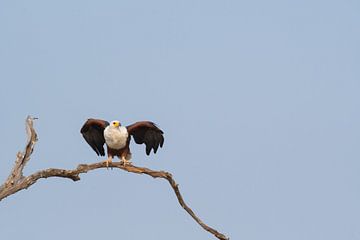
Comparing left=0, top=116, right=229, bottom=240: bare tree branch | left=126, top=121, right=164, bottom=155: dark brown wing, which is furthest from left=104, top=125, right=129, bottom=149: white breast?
left=0, top=116, right=229, bottom=240: bare tree branch

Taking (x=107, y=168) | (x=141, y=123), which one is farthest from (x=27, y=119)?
(x=141, y=123)

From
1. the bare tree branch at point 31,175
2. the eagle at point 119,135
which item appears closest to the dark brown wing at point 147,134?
the eagle at point 119,135

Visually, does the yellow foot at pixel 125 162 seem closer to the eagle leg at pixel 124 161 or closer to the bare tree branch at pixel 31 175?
the eagle leg at pixel 124 161

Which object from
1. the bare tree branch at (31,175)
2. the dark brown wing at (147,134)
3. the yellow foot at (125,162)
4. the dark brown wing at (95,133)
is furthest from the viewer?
the dark brown wing at (95,133)

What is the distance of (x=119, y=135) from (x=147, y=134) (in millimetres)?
431

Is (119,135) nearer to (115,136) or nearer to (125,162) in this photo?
(115,136)

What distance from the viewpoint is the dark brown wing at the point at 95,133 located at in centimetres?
1436

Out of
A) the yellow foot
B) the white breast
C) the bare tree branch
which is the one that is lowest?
the bare tree branch

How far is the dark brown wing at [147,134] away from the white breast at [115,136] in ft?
0.50

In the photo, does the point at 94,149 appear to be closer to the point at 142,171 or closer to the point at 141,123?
the point at 141,123

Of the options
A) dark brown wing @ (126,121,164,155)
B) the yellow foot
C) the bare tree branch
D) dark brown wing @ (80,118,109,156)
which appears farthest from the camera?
dark brown wing @ (80,118,109,156)

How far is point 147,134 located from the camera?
14.3 meters

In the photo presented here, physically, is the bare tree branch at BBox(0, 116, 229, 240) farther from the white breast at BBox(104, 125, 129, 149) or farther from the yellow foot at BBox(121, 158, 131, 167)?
the white breast at BBox(104, 125, 129, 149)

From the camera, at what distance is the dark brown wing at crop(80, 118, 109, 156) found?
47.1 ft
